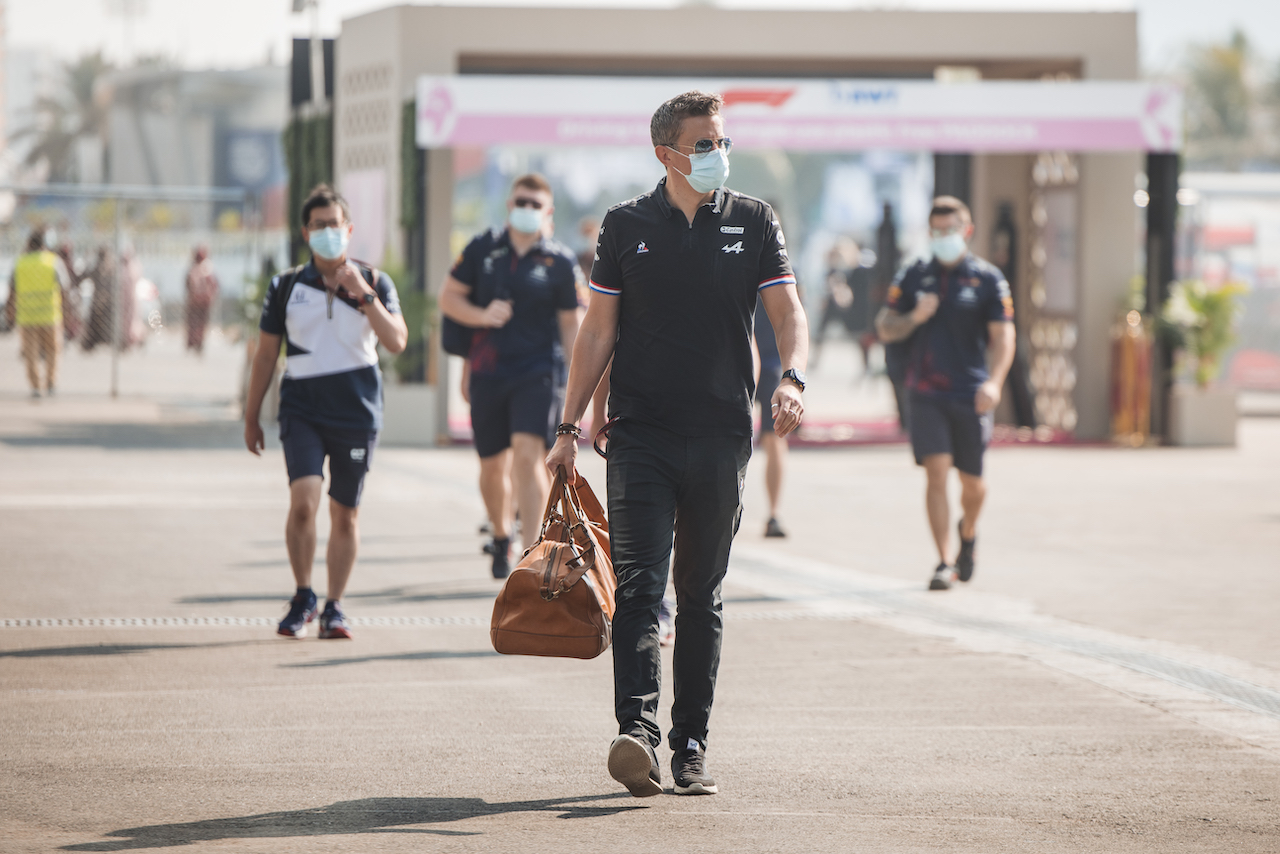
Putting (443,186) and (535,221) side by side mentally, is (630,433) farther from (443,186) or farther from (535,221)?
(443,186)

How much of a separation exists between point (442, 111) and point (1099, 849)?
527 inches

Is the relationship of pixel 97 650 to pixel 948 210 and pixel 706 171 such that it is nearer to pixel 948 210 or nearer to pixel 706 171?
pixel 706 171

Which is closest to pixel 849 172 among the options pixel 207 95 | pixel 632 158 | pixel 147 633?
pixel 632 158

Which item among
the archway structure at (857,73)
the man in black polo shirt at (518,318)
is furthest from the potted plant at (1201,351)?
the man in black polo shirt at (518,318)

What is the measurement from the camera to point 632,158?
139 ft

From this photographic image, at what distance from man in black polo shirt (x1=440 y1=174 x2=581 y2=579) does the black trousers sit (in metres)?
3.79

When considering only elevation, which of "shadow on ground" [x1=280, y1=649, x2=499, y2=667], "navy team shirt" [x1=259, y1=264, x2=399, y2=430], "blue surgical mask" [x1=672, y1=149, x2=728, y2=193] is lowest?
"shadow on ground" [x1=280, y1=649, x2=499, y2=667]

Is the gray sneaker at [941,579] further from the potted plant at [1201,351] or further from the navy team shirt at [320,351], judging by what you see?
the potted plant at [1201,351]

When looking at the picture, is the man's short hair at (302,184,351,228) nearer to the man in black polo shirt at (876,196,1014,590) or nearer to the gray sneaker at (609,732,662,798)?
the man in black polo shirt at (876,196,1014,590)

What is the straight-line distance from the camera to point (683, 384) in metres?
5.11

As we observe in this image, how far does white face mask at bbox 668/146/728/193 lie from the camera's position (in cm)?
509

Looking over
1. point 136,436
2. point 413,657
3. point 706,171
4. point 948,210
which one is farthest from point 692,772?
point 136,436

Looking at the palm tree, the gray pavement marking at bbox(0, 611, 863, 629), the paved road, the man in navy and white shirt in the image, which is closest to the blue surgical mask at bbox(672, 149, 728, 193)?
the paved road

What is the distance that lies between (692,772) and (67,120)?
308 ft
